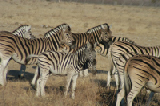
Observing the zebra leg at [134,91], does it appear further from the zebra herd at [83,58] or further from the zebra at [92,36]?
the zebra at [92,36]

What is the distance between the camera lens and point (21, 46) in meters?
9.48

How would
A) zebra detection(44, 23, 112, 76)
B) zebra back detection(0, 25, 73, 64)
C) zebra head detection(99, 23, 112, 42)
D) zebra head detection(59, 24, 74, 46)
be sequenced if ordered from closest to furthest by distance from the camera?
zebra back detection(0, 25, 73, 64), zebra head detection(59, 24, 74, 46), zebra head detection(99, 23, 112, 42), zebra detection(44, 23, 112, 76)

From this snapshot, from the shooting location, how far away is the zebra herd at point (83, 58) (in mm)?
6270

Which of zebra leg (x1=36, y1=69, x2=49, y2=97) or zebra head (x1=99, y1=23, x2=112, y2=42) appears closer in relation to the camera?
zebra leg (x1=36, y1=69, x2=49, y2=97)

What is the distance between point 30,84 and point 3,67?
1.09 metres

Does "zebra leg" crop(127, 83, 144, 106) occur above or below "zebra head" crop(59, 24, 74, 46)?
below

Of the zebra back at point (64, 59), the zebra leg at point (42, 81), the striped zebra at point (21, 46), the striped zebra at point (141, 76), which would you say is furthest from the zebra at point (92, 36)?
the striped zebra at point (141, 76)

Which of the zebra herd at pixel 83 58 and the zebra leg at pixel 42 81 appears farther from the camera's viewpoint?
the zebra leg at pixel 42 81

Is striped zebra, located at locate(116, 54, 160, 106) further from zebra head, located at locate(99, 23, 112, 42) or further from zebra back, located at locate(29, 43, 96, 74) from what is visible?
zebra head, located at locate(99, 23, 112, 42)

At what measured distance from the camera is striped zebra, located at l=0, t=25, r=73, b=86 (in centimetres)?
912

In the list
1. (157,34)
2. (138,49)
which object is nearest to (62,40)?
(138,49)

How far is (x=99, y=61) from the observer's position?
48.9 ft

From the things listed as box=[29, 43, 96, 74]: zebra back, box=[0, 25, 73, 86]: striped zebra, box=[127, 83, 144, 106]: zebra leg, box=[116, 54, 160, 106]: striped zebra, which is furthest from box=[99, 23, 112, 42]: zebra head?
box=[127, 83, 144, 106]: zebra leg

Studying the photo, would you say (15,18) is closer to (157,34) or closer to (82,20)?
(82,20)
